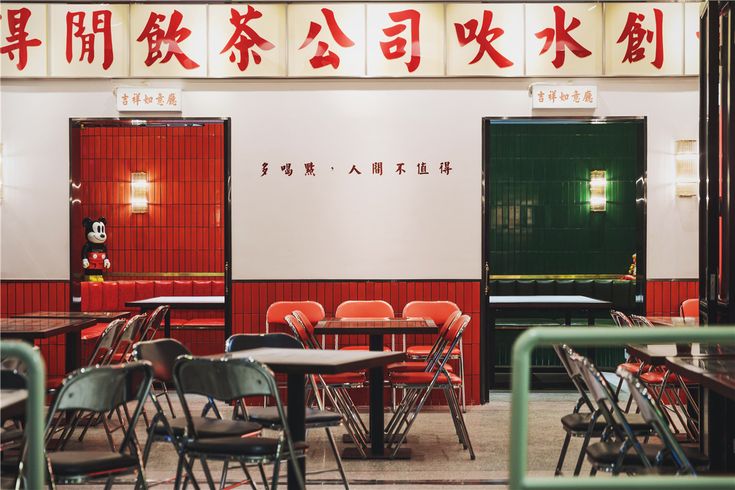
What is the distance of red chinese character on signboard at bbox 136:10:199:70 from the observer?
7.91m

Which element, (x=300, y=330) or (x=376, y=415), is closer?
Answer: (x=376, y=415)

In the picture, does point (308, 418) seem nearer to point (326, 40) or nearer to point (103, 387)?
point (103, 387)

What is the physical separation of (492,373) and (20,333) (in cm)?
514

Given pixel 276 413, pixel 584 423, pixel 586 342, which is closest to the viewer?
pixel 586 342

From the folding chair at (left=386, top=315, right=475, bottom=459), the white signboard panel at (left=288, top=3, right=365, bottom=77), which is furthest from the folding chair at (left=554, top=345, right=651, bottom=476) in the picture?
the white signboard panel at (left=288, top=3, right=365, bottom=77)

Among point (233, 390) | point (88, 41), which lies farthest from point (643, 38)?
point (233, 390)

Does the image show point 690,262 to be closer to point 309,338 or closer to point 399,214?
point 399,214

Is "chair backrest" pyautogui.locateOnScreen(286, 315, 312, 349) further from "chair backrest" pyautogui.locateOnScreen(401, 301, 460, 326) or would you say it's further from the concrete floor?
"chair backrest" pyautogui.locateOnScreen(401, 301, 460, 326)

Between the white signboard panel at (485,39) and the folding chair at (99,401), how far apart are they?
4.95m

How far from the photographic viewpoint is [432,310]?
296 inches

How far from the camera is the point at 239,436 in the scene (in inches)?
167

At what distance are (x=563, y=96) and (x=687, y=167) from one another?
1.27 m

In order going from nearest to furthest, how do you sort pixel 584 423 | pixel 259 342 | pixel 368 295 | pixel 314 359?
pixel 314 359
pixel 584 423
pixel 259 342
pixel 368 295

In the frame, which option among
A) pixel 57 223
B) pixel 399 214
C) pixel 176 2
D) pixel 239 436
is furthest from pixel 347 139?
pixel 239 436
